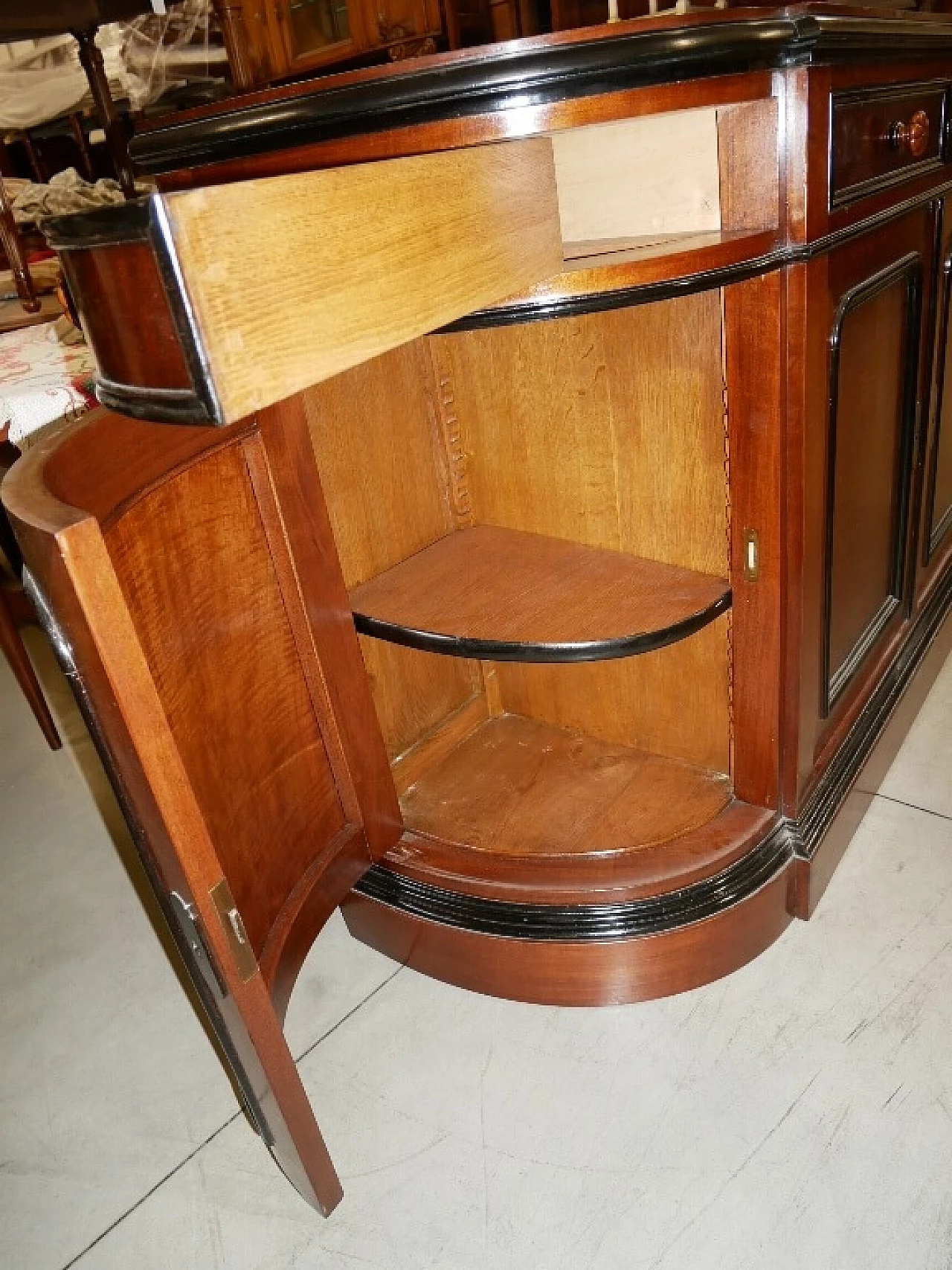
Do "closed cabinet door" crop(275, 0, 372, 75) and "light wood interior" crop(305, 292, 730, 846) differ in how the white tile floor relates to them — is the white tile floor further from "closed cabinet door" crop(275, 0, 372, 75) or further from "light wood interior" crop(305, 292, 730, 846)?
"closed cabinet door" crop(275, 0, 372, 75)

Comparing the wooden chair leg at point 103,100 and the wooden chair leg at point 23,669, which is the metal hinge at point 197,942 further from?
the wooden chair leg at point 103,100

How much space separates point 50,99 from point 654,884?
4224 millimetres

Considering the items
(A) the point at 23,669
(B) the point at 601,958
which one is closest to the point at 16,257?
(A) the point at 23,669

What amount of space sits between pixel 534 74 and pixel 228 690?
0.60m

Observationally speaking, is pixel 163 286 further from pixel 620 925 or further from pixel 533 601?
pixel 620 925

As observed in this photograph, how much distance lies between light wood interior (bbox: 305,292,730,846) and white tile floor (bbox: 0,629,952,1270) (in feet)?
0.94

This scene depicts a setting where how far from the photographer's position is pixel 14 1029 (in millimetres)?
1300

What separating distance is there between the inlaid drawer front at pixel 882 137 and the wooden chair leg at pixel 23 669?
5.46ft

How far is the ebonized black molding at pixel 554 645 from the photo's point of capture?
1.00 metres

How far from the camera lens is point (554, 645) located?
100 centimetres

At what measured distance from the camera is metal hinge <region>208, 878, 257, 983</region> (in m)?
0.69

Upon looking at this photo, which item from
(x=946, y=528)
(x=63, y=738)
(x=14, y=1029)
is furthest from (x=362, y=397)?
(x=63, y=738)

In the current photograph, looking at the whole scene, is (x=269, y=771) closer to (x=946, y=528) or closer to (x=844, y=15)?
(x=844, y=15)

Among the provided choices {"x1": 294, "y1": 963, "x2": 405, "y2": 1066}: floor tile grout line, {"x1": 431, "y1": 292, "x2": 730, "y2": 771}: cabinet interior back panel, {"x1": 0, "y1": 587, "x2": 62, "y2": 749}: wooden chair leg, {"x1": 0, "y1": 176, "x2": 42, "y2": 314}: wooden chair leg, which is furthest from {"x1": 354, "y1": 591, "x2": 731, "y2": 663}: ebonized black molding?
{"x1": 0, "y1": 176, "x2": 42, "y2": 314}: wooden chair leg
